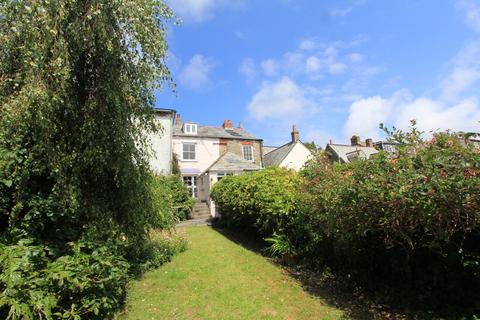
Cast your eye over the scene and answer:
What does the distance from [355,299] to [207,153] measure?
2168 cm

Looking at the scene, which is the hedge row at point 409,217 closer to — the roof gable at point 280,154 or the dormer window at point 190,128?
the dormer window at point 190,128

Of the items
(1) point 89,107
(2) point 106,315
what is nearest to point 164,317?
(2) point 106,315

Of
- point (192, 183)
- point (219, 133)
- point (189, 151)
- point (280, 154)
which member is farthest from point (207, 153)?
point (280, 154)

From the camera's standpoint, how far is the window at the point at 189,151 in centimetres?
2566

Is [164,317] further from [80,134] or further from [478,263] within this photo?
[478,263]

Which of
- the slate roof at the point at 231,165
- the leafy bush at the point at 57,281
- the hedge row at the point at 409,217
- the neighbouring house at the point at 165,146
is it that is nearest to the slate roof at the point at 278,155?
the slate roof at the point at 231,165

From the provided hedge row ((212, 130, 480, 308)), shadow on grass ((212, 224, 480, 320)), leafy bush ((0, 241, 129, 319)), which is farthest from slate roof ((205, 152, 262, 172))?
leafy bush ((0, 241, 129, 319))

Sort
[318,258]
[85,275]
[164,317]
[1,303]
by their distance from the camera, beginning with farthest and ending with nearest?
[318,258] < [164,317] < [85,275] < [1,303]

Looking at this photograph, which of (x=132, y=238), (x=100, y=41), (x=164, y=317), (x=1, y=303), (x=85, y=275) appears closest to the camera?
(x=1, y=303)

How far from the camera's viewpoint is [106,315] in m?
4.85

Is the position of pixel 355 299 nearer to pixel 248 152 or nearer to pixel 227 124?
pixel 248 152

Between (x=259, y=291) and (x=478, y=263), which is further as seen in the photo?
(x=259, y=291)

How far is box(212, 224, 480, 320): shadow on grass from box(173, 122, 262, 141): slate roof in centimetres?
1957

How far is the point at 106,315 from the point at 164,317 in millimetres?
943
